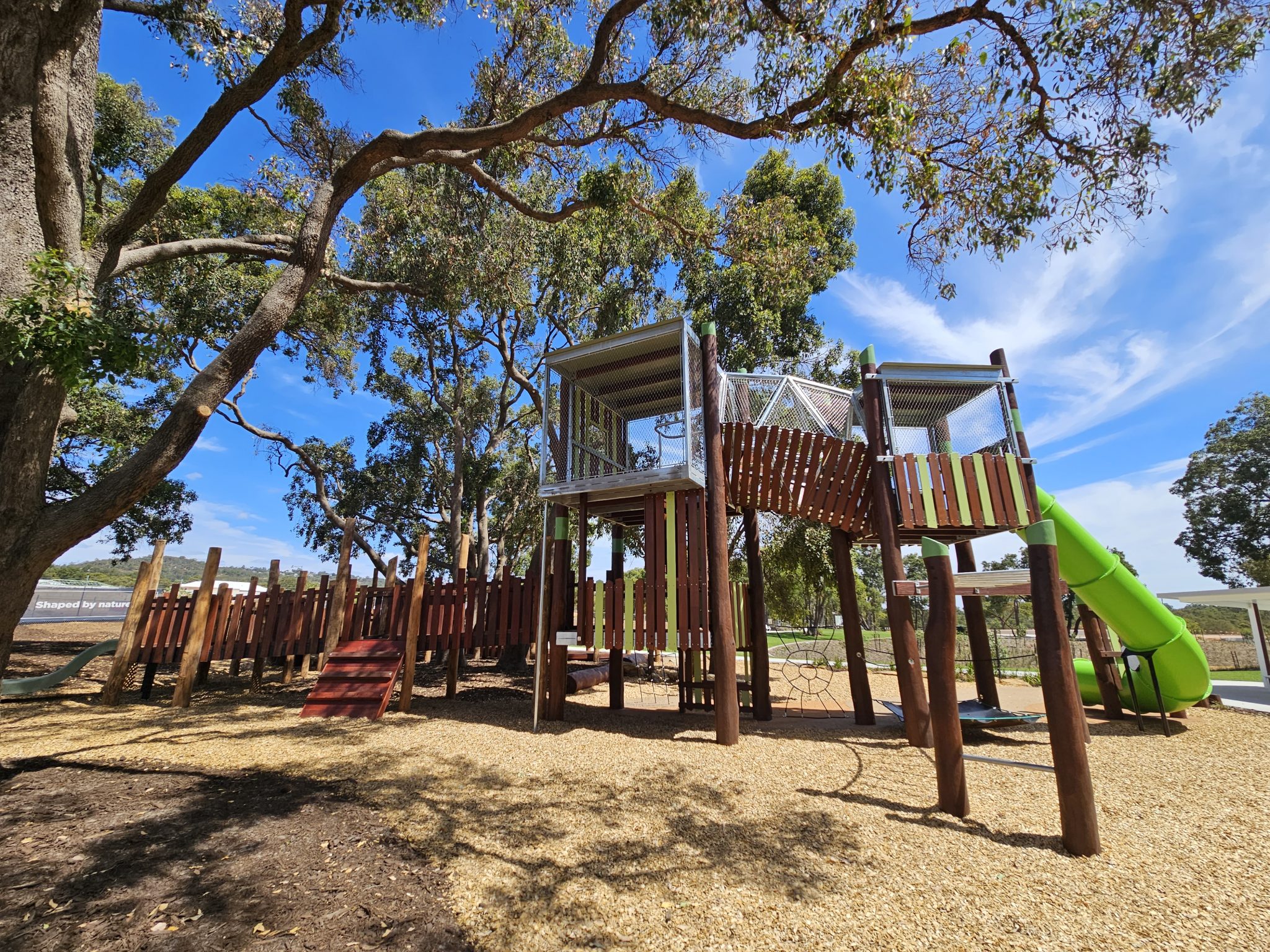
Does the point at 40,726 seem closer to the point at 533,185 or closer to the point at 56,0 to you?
the point at 56,0

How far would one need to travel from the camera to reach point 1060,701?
12.3ft

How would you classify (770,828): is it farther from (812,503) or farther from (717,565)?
(812,503)

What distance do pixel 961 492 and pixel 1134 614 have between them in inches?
117

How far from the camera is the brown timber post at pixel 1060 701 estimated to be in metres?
3.60

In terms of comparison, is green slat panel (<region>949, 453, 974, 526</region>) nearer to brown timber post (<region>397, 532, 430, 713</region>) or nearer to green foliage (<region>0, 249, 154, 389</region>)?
brown timber post (<region>397, 532, 430, 713</region>)

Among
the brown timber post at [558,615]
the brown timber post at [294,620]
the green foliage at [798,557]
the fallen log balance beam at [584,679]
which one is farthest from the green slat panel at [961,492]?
the brown timber post at [294,620]

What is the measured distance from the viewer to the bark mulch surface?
2674mm

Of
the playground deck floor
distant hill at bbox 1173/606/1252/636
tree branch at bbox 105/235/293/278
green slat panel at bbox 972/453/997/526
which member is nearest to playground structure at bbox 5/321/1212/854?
green slat panel at bbox 972/453/997/526

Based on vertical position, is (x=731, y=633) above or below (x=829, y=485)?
below

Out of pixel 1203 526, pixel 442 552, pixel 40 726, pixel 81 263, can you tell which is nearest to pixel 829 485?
pixel 81 263

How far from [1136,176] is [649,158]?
636cm

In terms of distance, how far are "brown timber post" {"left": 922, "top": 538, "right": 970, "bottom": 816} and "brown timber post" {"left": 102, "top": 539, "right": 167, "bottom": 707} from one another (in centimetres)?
1141

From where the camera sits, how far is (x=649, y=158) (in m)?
8.95

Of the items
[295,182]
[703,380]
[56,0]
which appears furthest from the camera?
[295,182]
